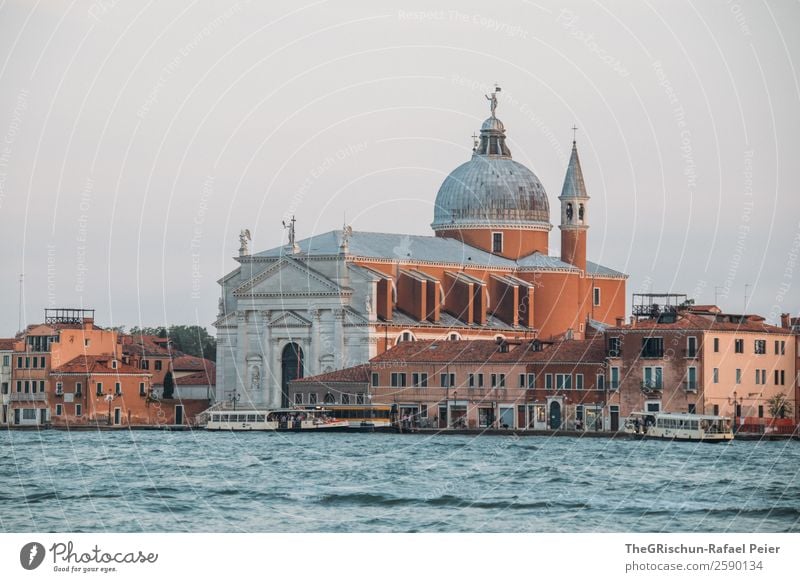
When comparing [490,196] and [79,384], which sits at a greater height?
[490,196]

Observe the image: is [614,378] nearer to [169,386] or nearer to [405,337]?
[405,337]

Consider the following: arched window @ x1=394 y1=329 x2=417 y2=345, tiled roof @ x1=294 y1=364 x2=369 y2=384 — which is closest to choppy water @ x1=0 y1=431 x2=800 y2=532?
tiled roof @ x1=294 y1=364 x2=369 y2=384

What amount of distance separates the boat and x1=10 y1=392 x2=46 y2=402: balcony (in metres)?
27.0

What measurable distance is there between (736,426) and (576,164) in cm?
2709

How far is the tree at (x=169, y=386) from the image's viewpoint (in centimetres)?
9225

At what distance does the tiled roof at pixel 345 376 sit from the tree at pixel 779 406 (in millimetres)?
17215

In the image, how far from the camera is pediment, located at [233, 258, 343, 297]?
8800 cm

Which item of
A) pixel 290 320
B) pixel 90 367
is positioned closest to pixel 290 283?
pixel 290 320

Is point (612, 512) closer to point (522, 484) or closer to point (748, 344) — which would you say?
Answer: point (522, 484)

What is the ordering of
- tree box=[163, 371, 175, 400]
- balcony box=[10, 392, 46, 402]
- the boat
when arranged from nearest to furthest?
the boat → balcony box=[10, 392, 46, 402] → tree box=[163, 371, 175, 400]

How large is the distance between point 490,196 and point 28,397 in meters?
22.3

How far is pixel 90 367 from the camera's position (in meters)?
86.4

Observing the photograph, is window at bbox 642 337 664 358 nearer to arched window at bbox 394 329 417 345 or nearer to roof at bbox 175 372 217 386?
arched window at bbox 394 329 417 345

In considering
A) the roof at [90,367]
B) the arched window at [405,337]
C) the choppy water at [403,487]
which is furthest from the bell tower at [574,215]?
the choppy water at [403,487]
